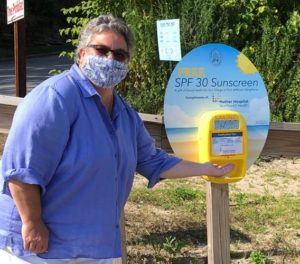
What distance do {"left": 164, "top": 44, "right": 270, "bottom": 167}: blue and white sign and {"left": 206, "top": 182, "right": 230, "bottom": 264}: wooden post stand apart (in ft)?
0.79

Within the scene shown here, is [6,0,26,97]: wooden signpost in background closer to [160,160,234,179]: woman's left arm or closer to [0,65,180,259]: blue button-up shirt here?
[160,160,234,179]: woman's left arm

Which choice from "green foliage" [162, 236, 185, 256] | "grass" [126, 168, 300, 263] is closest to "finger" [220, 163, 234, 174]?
"grass" [126, 168, 300, 263]

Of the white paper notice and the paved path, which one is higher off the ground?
the white paper notice

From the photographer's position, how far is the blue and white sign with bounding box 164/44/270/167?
2861 mm

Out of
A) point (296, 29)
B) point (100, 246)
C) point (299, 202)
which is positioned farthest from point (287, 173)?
point (100, 246)

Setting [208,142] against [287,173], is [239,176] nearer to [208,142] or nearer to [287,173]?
[208,142]

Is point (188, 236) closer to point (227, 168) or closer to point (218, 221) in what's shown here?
point (218, 221)

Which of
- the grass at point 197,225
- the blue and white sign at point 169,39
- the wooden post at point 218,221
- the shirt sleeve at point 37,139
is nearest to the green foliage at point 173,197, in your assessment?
the grass at point 197,225

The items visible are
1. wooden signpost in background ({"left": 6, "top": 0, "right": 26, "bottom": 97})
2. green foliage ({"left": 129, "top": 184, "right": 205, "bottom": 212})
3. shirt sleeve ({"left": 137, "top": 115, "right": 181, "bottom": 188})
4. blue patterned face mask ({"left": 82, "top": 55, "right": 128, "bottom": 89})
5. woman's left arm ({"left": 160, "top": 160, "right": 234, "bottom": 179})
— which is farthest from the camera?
wooden signpost in background ({"left": 6, "top": 0, "right": 26, "bottom": 97})

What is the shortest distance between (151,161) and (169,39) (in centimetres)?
324

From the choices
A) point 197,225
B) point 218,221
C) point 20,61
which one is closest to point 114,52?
point 218,221

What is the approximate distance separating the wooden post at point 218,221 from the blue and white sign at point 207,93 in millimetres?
240

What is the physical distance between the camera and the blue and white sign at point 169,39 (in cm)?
555

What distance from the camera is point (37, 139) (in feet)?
6.48
